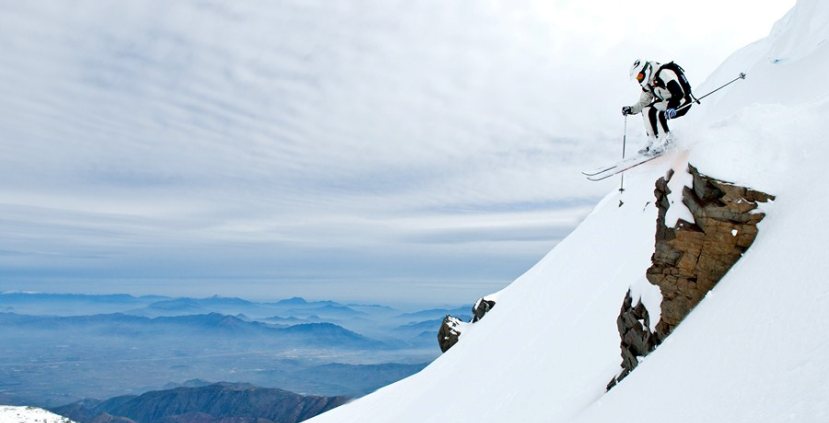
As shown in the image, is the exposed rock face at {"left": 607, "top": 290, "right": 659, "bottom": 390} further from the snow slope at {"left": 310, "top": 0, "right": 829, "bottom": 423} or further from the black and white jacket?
the black and white jacket

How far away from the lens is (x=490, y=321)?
34.6 metres

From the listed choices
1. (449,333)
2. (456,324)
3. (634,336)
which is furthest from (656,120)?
(456,324)

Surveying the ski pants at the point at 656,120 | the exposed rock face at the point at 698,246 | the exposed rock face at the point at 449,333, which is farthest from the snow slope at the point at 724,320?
the exposed rock face at the point at 449,333

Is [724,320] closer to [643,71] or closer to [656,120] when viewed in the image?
[656,120]

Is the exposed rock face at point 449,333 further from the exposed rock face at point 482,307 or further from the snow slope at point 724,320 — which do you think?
the snow slope at point 724,320

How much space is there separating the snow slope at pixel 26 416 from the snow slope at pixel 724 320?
218979mm

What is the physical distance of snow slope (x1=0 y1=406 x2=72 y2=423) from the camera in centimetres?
18399

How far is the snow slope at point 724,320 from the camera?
5.92 meters

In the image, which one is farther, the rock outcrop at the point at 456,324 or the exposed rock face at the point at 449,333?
the exposed rock face at the point at 449,333

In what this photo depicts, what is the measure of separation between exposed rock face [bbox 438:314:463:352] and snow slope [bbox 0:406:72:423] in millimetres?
199587

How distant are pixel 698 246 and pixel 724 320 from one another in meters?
2.79

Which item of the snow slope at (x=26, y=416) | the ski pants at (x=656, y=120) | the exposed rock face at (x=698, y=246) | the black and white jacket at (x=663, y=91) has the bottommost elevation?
the snow slope at (x=26, y=416)

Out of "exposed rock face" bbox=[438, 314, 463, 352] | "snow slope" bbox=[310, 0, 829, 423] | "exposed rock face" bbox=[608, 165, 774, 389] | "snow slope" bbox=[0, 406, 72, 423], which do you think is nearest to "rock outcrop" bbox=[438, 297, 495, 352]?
"exposed rock face" bbox=[438, 314, 463, 352]

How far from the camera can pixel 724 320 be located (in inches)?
307
